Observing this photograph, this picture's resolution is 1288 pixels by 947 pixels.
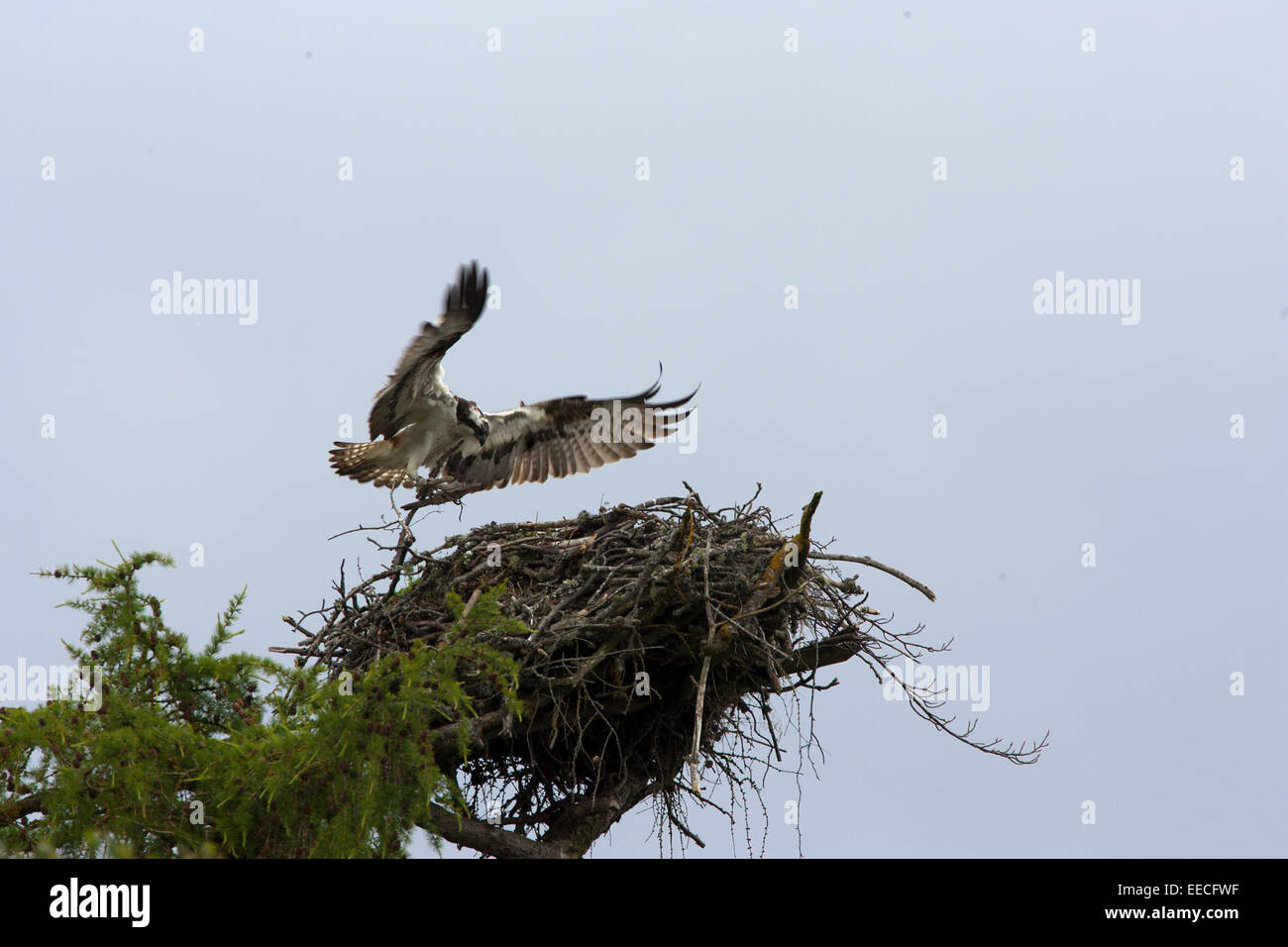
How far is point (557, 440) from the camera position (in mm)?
11797

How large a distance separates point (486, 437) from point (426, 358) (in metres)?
1.41

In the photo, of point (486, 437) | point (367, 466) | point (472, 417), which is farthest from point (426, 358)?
point (367, 466)

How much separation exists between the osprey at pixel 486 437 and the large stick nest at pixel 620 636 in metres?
2.15

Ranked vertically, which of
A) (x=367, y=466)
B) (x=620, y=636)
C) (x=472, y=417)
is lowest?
(x=620, y=636)

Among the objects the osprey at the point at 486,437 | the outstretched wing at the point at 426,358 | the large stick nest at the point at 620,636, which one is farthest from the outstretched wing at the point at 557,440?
the large stick nest at the point at 620,636

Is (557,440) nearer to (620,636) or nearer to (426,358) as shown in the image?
(426,358)

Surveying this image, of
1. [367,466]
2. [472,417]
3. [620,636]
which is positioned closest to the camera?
[620,636]

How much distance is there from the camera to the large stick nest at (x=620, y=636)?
751cm

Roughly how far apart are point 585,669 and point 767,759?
5.71 ft

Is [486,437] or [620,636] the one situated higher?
[486,437]

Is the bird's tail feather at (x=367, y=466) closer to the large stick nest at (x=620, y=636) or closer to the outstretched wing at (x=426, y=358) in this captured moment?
the outstretched wing at (x=426, y=358)

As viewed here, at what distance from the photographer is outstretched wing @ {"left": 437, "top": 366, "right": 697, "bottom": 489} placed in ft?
37.4

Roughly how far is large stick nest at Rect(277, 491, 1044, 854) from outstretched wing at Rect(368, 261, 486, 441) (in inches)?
66.5

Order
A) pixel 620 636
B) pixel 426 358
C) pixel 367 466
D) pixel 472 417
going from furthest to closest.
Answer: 1. pixel 367 466
2. pixel 472 417
3. pixel 426 358
4. pixel 620 636
